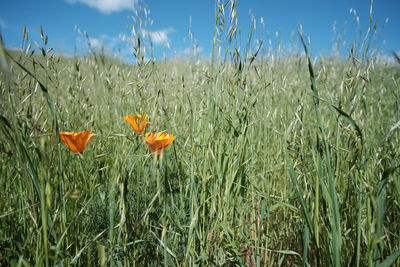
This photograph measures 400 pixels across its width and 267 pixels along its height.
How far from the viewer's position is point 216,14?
97 cm

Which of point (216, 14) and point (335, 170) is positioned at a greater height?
point (216, 14)

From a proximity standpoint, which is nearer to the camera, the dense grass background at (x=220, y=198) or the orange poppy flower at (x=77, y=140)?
the dense grass background at (x=220, y=198)

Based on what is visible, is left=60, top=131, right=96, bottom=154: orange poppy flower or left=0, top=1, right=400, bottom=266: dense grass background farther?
left=60, top=131, right=96, bottom=154: orange poppy flower

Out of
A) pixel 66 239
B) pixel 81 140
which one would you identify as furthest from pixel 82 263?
pixel 81 140

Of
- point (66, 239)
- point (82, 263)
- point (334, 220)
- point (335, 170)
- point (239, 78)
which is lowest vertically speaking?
point (82, 263)

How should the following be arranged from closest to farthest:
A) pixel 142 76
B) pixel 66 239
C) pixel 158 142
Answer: pixel 66 239
pixel 158 142
pixel 142 76

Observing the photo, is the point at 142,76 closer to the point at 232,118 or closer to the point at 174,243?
the point at 232,118

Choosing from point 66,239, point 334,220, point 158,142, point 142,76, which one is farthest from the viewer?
point 142,76

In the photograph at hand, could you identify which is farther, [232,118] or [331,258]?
[232,118]

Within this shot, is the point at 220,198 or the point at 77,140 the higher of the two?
the point at 77,140

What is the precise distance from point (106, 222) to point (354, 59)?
48.1 inches

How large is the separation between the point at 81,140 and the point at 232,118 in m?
0.66

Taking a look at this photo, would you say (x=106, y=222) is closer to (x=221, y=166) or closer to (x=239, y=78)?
(x=221, y=166)

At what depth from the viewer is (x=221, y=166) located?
1.07m
